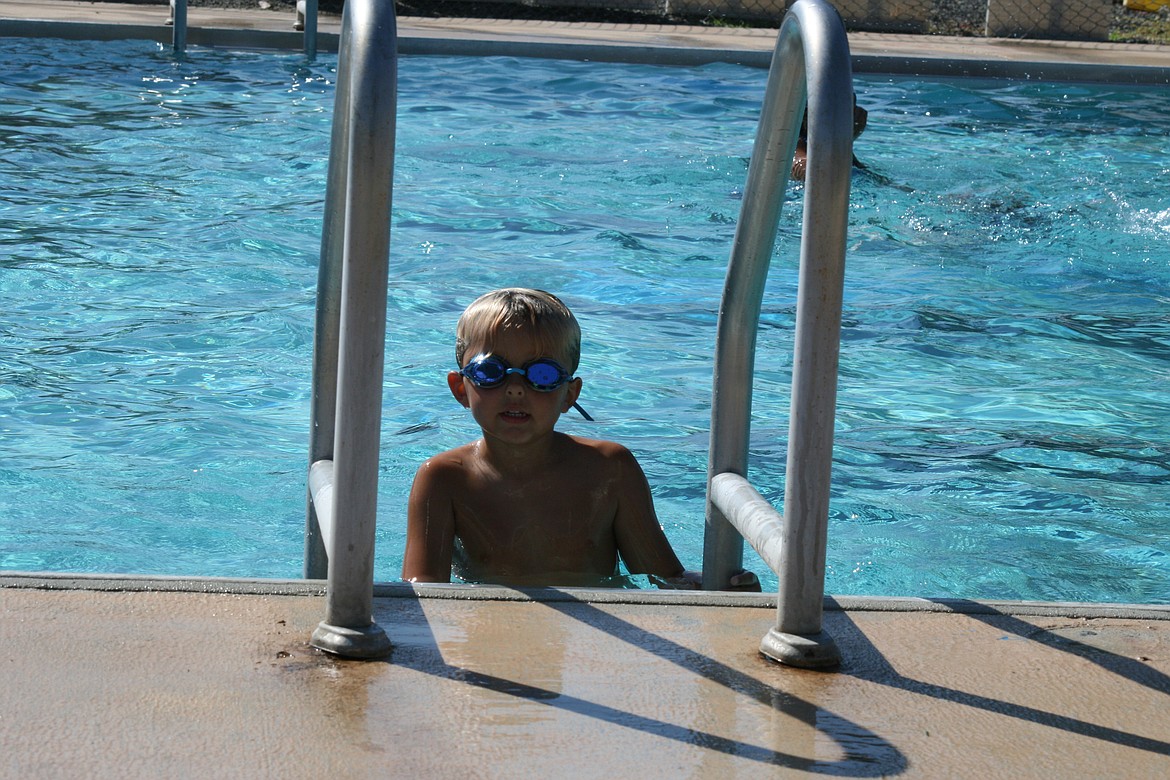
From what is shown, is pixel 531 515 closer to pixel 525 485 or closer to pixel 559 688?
pixel 525 485

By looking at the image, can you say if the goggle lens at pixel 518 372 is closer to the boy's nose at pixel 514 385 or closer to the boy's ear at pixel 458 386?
the boy's nose at pixel 514 385

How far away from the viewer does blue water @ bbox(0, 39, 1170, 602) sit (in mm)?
4465

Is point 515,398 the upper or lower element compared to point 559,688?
upper

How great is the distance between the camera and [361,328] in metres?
1.72

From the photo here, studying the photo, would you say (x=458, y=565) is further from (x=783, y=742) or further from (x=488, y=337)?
(x=783, y=742)

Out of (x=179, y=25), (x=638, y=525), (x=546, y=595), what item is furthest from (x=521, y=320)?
(x=179, y=25)

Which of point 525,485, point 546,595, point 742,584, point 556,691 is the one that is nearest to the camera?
point 556,691

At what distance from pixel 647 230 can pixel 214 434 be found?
11.9ft

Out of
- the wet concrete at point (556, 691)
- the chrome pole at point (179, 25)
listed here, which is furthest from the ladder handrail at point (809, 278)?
the chrome pole at point (179, 25)

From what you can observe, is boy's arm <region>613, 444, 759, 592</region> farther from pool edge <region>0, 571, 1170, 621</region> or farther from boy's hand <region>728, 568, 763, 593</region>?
pool edge <region>0, 571, 1170, 621</region>

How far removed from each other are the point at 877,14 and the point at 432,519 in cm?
1471

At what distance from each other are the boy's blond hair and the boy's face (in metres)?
0.01

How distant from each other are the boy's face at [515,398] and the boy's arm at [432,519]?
160mm

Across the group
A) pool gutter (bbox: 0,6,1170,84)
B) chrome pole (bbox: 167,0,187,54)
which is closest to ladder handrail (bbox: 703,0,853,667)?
chrome pole (bbox: 167,0,187,54)
